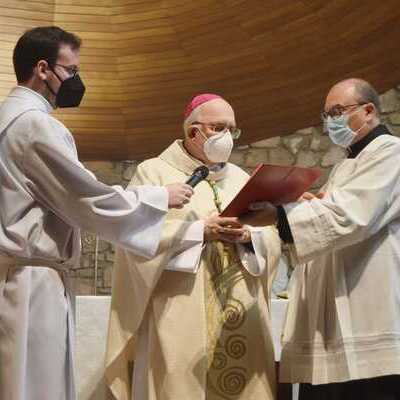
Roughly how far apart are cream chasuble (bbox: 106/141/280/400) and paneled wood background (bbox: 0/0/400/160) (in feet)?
11.6

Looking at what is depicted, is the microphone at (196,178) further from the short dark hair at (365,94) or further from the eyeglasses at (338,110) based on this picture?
the short dark hair at (365,94)

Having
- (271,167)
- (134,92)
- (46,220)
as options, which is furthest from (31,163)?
(134,92)

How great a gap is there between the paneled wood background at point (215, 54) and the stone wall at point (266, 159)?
4.5 inches

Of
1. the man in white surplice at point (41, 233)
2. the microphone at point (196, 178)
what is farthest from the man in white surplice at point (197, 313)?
the man in white surplice at point (41, 233)

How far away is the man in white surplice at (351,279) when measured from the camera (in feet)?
12.3

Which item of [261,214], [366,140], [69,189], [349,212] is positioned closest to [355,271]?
[349,212]

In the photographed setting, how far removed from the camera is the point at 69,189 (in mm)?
3359

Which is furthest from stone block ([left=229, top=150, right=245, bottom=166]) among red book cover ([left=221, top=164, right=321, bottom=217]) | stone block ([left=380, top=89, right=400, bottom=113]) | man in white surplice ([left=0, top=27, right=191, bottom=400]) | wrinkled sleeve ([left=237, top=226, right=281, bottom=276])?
man in white surplice ([left=0, top=27, right=191, bottom=400])

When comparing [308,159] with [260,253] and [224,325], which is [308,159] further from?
[224,325]

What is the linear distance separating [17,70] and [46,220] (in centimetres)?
72

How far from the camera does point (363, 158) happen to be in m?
4.02

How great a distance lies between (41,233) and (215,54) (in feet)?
15.7

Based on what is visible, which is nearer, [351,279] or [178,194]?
[178,194]

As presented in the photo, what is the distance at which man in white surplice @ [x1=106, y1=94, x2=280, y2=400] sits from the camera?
4.13 meters
